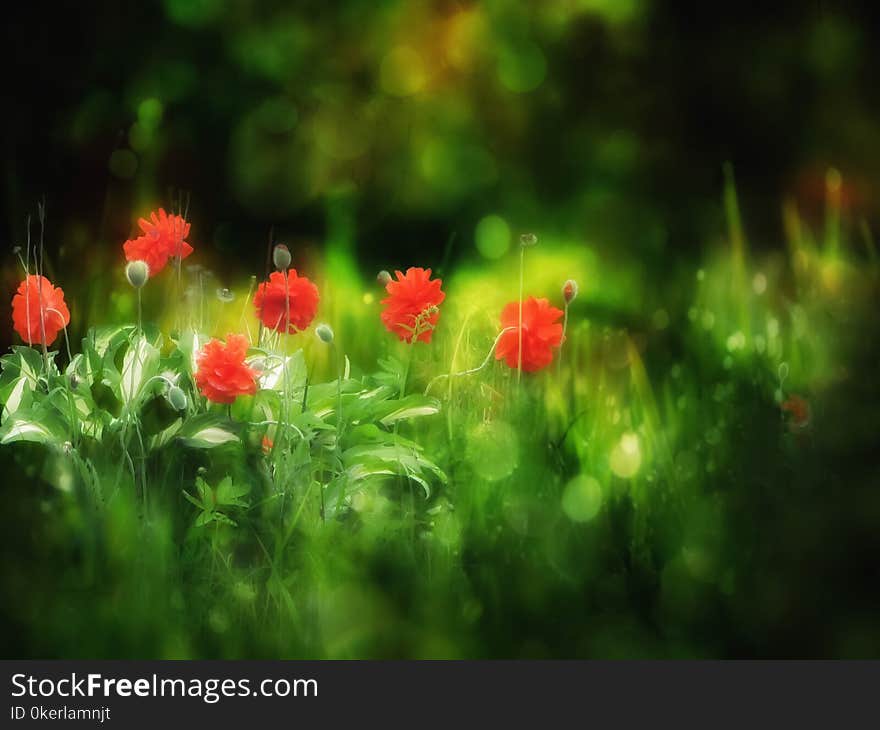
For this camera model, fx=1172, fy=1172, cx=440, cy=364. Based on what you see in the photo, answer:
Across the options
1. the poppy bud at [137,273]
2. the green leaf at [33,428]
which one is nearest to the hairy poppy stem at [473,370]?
the poppy bud at [137,273]

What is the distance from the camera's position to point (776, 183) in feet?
11.5

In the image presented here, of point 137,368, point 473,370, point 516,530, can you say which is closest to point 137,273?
point 137,368

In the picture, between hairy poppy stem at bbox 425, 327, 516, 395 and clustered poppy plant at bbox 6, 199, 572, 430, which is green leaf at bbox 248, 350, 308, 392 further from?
hairy poppy stem at bbox 425, 327, 516, 395

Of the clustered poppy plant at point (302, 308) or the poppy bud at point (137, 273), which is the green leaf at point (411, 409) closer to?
the clustered poppy plant at point (302, 308)

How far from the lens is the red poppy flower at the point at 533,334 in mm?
2498

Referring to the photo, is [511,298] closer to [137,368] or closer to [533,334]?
[533,334]

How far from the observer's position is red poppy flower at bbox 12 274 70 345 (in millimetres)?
2441

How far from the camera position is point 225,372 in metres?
2.18

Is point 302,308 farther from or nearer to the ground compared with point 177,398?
farther from the ground

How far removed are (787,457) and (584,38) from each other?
1.73 meters

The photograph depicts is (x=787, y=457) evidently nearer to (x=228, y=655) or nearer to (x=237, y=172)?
(x=228, y=655)

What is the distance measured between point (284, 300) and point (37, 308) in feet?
1.70

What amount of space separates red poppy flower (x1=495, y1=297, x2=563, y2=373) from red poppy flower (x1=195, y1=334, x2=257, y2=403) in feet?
1.99

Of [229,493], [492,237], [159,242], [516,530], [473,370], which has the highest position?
[492,237]
